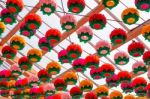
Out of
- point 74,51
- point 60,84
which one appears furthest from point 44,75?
point 74,51

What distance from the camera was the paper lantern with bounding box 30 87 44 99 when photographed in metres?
7.27

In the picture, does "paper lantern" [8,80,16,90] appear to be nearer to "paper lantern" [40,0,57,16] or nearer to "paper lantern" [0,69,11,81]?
"paper lantern" [0,69,11,81]

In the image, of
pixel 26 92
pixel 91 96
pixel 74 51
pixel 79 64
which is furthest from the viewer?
pixel 26 92

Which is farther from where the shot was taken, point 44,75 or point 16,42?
point 44,75

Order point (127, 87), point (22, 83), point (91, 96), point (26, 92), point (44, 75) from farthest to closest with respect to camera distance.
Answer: point (26, 92), point (22, 83), point (91, 96), point (44, 75), point (127, 87)

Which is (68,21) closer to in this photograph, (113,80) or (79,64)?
(79,64)

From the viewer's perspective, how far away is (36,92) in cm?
739

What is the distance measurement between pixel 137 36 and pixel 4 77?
2915 millimetres

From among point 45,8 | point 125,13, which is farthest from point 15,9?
point 125,13

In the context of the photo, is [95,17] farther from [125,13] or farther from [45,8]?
[45,8]

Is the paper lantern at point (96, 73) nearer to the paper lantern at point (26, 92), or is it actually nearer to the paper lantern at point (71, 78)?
the paper lantern at point (71, 78)

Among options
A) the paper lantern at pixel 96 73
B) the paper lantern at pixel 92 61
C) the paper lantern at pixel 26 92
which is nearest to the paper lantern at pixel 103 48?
the paper lantern at pixel 92 61

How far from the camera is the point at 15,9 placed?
511 cm

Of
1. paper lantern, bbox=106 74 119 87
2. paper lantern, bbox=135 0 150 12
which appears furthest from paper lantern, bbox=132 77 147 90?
paper lantern, bbox=135 0 150 12
